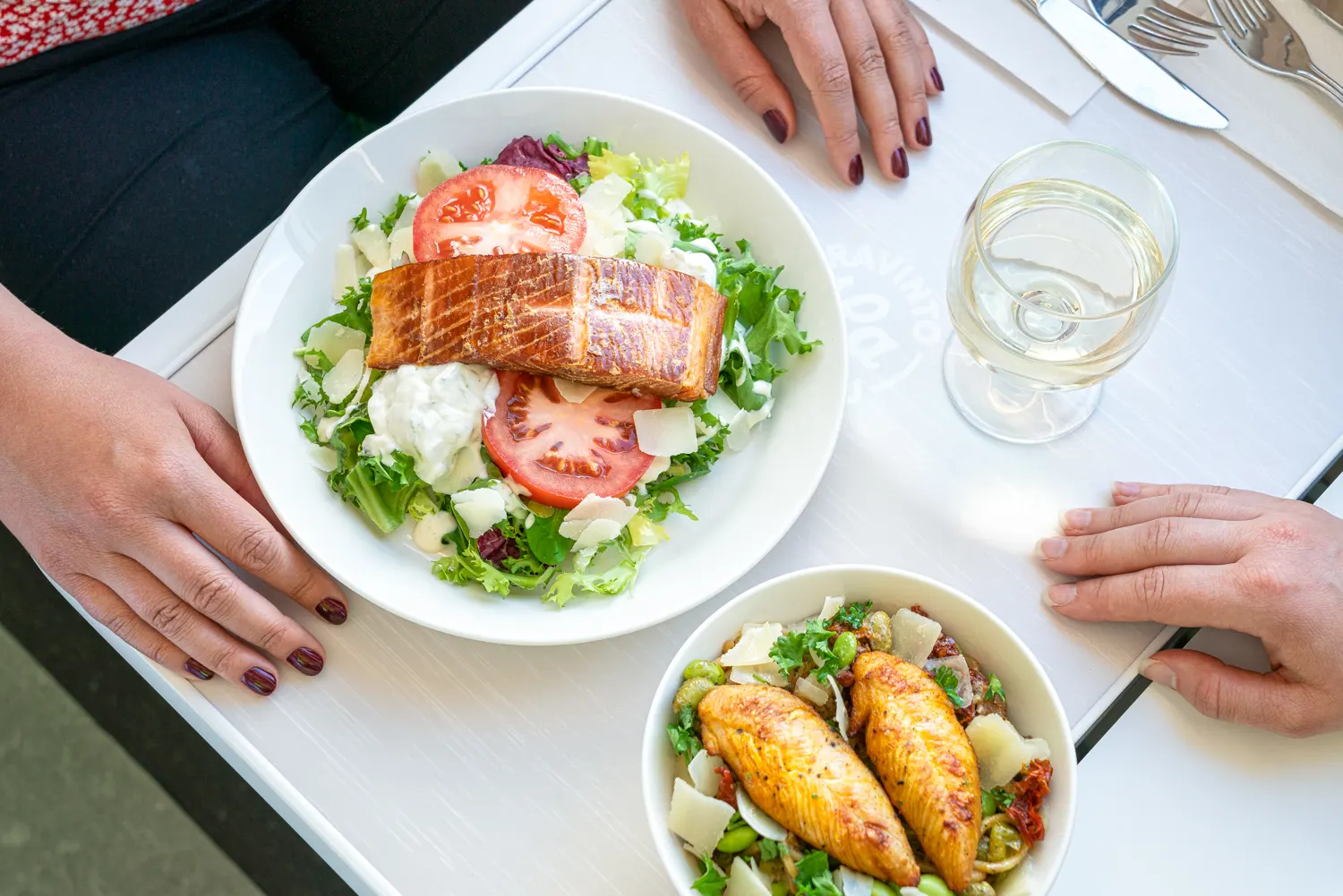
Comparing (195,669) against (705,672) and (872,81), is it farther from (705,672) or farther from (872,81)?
(872,81)

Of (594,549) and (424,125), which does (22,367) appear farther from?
(594,549)

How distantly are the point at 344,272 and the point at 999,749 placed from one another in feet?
3.24

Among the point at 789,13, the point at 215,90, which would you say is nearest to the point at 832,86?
the point at 789,13

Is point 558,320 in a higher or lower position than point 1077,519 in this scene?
higher

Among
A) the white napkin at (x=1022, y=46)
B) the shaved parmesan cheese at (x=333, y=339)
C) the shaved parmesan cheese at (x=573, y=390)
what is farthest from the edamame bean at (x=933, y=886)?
the white napkin at (x=1022, y=46)

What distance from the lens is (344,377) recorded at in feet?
4.44

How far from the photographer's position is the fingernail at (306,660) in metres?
1.28

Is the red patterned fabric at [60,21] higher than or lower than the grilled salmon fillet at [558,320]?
higher

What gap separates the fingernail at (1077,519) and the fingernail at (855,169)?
55 centimetres

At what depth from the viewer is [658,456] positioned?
4.30ft

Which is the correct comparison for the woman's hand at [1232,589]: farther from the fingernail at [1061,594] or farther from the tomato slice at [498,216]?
the tomato slice at [498,216]

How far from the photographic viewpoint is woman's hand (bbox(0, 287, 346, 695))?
4.09 ft

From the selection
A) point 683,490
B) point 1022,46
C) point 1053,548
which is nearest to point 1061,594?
point 1053,548

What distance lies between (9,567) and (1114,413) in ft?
7.43
